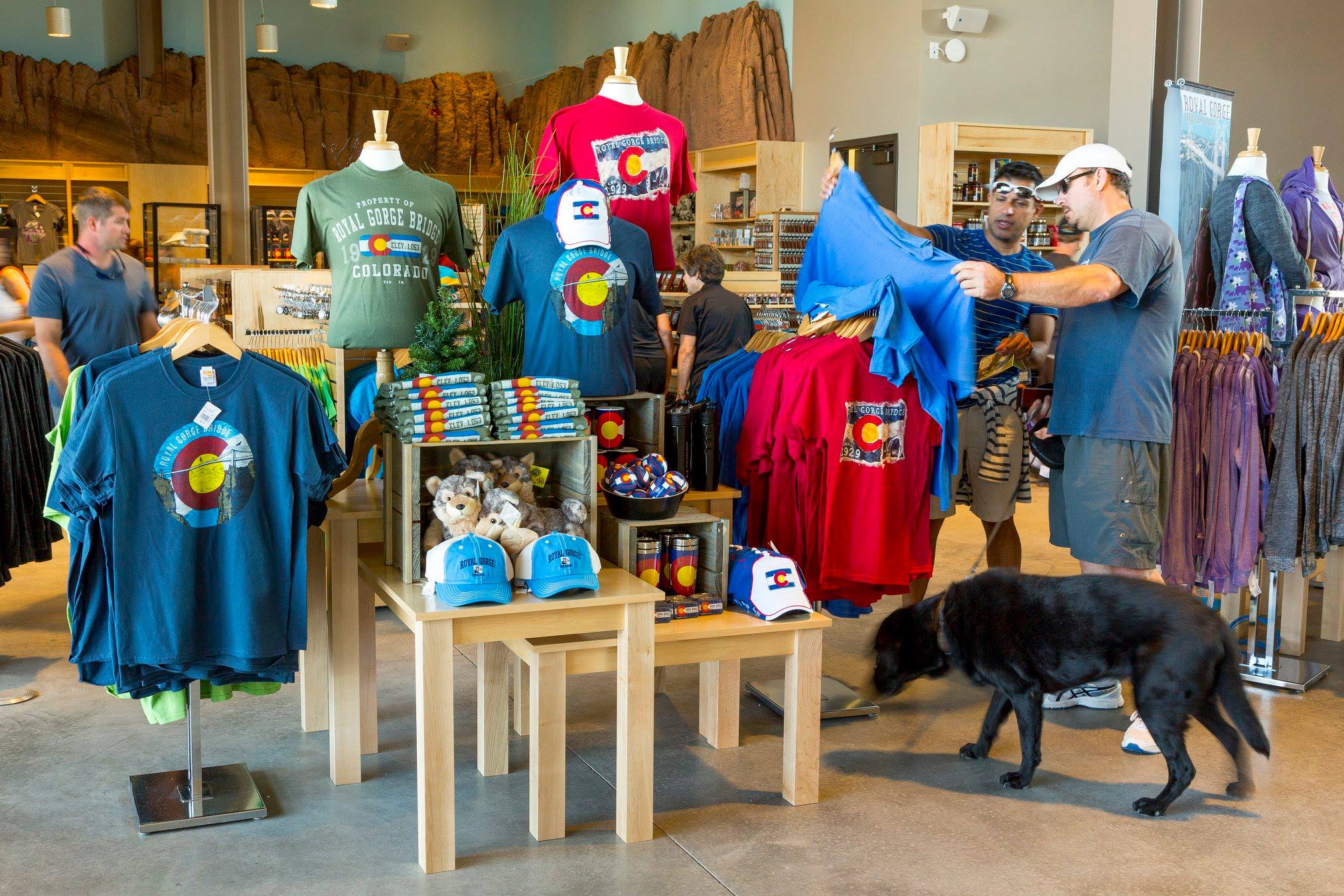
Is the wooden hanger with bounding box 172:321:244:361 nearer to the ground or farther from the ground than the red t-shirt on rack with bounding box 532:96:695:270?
nearer to the ground

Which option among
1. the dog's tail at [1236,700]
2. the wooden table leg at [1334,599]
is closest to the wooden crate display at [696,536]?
the dog's tail at [1236,700]

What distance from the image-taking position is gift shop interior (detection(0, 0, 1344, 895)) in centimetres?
305

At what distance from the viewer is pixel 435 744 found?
9.74 ft

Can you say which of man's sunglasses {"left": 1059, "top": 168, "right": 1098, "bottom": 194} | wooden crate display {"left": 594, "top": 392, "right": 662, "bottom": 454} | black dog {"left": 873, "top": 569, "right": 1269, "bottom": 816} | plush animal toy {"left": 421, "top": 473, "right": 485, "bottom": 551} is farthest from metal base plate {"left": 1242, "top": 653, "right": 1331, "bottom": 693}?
plush animal toy {"left": 421, "top": 473, "right": 485, "bottom": 551}

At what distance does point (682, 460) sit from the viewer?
12.5 feet

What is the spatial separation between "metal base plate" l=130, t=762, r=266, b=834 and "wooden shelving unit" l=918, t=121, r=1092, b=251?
24.7 ft

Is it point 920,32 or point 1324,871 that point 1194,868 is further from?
point 920,32

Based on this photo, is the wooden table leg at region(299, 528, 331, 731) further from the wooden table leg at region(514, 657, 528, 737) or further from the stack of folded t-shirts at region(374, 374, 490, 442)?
the stack of folded t-shirts at region(374, 374, 490, 442)

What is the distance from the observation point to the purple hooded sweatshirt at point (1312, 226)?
5734mm

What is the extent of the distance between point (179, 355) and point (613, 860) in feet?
5.46

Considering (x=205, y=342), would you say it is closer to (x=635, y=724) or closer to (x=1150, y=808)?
(x=635, y=724)

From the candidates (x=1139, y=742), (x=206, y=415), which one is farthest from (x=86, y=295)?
(x=1139, y=742)

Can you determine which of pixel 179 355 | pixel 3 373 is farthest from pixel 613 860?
pixel 3 373

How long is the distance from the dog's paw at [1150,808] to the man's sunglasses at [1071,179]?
1888 mm
